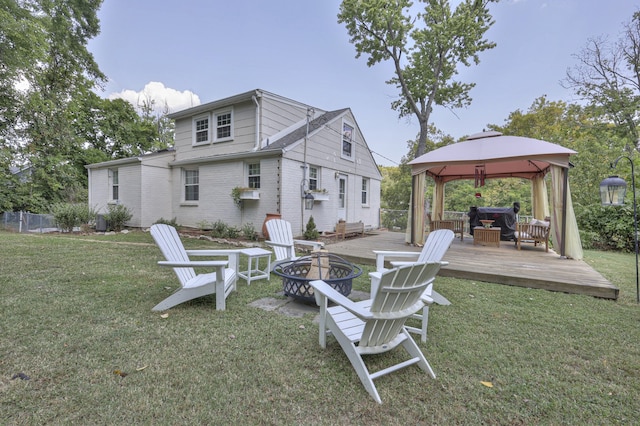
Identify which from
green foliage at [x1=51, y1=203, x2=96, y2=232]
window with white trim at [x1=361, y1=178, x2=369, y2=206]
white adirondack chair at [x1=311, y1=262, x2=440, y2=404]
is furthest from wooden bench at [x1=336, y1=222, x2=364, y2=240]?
green foliage at [x1=51, y1=203, x2=96, y2=232]

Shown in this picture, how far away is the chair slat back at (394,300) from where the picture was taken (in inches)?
73.5

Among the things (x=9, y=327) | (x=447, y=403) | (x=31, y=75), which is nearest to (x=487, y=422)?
(x=447, y=403)

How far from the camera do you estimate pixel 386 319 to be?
1.92 m

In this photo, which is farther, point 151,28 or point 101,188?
point 101,188

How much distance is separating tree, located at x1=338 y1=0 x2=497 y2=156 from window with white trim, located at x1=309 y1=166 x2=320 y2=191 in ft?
15.4

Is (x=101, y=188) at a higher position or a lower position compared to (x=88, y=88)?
lower

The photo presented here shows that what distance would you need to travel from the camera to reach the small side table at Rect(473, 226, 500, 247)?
771cm

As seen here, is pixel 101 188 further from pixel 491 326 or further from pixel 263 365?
pixel 491 326

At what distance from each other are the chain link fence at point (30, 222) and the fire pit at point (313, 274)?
12053mm

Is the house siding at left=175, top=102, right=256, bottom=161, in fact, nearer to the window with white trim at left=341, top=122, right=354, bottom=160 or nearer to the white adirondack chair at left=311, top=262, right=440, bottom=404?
the window with white trim at left=341, top=122, right=354, bottom=160

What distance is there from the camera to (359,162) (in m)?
13.2

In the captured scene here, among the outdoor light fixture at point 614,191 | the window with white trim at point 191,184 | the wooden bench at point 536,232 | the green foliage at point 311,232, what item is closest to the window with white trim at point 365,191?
the green foliage at point 311,232

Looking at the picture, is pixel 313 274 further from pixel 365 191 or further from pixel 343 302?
pixel 365 191

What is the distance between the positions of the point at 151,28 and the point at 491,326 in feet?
48.6
